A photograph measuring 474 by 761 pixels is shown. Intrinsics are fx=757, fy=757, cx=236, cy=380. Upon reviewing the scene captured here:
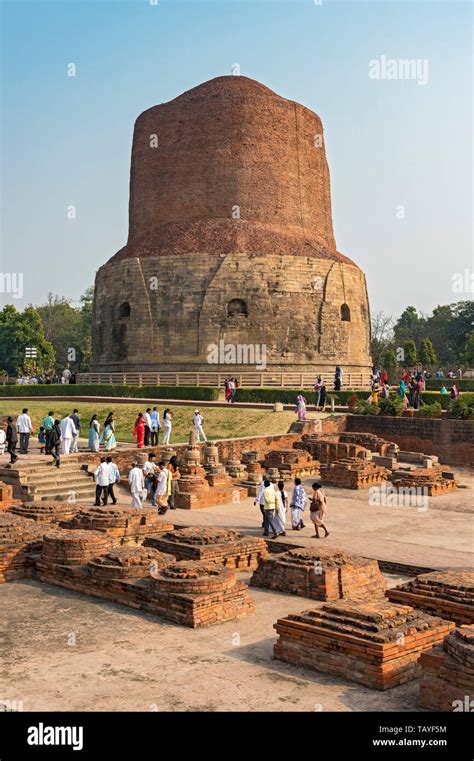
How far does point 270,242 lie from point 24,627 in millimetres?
26726

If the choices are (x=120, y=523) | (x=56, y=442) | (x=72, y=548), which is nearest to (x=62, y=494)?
(x=56, y=442)

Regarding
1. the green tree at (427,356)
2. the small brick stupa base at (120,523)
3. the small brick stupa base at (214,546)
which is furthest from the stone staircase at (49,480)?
the green tree at (427,356)

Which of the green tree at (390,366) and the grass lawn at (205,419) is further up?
the green tree at (390,366)

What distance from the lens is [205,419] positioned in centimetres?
2108

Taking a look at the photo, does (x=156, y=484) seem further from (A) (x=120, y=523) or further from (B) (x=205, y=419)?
(B) (x=205, y=419)

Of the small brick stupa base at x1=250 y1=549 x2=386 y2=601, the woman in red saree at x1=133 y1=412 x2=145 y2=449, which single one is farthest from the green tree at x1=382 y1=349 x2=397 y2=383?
the small brick stupa base at x1=250 y1=549 x2=386 y2=601

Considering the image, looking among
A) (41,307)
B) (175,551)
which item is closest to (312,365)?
(175,551)

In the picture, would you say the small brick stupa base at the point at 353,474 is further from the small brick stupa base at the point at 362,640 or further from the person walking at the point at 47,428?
the small brick stupa base at the point at 362,640

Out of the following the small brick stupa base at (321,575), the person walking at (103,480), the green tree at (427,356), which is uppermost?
the green tree at (427,356)

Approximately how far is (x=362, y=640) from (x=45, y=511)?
611 centimetres

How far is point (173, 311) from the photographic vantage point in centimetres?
3133

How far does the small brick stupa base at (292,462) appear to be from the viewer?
16.4m

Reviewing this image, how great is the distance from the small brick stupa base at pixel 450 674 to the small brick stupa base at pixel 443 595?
4.38 feet

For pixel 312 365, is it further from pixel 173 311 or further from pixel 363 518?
pixel 363 518
